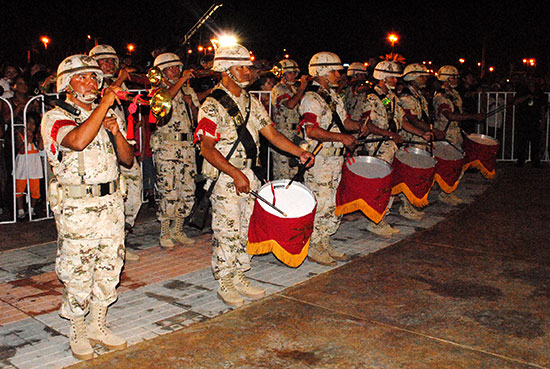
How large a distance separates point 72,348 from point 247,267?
1863mm

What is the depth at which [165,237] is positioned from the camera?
7.20 metres

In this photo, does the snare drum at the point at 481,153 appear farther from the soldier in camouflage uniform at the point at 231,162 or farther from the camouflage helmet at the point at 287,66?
→ the soldier in camouflage uniform at the point at 231,162

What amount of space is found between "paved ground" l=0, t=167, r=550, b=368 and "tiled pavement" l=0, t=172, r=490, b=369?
0.01 m

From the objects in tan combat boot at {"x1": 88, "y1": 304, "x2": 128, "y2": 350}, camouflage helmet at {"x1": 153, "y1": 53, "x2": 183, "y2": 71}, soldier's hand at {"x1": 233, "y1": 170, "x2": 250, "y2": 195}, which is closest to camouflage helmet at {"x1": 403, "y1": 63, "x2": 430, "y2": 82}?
camouflage helmet at {"x1": 153, "y1": 53, "x2": 183, "y2": 71}

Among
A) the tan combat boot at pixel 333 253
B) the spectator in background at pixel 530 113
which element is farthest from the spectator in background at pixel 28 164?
the spectator in background at pixel 530 113

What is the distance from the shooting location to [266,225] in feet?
17.3

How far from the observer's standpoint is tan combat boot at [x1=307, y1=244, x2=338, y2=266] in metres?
6.58

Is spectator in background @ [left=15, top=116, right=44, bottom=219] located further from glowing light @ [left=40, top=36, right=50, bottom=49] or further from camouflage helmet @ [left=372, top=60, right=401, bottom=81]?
glowing light @ [left=40, top=36, right=50, bottom=49]

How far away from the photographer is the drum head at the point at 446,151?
8773 millimetres

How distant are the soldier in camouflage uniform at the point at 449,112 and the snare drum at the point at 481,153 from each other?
0.20 meters

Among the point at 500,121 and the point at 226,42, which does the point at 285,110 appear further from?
the point at 500,121

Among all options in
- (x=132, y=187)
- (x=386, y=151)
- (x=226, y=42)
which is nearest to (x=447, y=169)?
(x=386, y=151)

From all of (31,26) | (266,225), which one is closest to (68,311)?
(266,225)

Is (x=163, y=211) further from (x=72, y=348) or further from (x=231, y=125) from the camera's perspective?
(x=72, y=348)
